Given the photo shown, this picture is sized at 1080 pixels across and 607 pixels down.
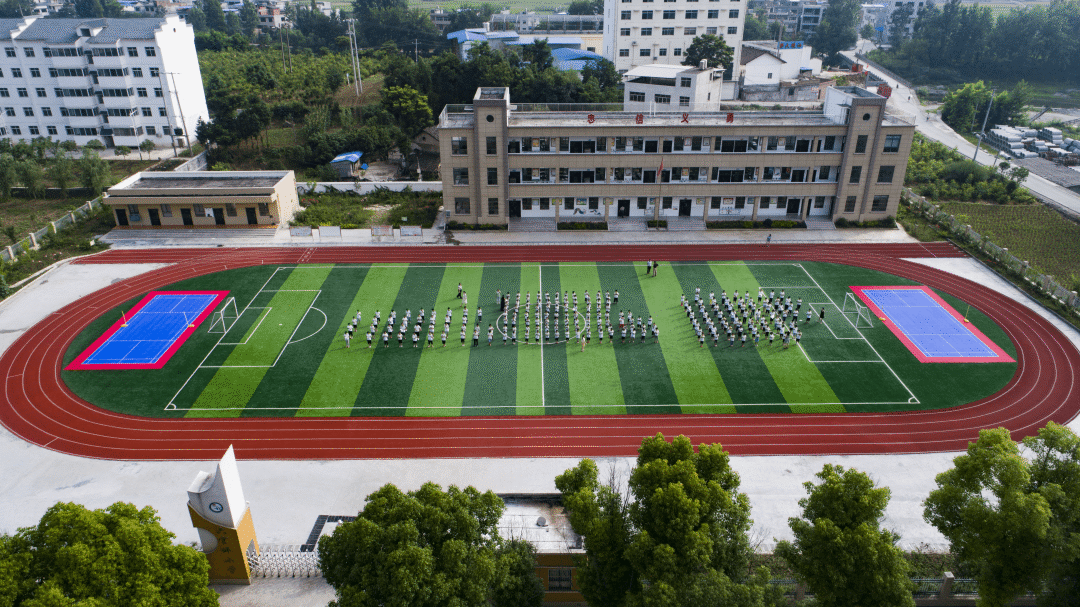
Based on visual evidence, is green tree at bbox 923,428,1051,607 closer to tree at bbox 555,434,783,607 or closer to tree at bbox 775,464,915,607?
tree at bbox 775,464,915,607

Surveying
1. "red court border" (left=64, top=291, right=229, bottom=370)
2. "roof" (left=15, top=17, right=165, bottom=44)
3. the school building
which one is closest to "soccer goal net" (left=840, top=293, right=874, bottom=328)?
"red court border" (left=64, top=291, right=229, bottom=370)

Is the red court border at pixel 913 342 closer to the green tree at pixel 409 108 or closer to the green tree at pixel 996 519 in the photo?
the green tree at pixel 996 519

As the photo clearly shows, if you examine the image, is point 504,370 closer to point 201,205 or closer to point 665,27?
point 201,205

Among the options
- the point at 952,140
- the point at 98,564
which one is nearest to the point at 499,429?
the point at 98,564

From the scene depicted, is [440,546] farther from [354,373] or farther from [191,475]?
[354,373]

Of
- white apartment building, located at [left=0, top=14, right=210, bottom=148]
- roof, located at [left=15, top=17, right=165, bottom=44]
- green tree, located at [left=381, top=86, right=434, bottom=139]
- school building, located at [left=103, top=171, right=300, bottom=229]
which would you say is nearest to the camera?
school building, located at [left=103, top=171, right=300, bottom=229]

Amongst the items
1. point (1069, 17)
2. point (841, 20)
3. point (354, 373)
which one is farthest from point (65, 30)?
point (1069, 17)
